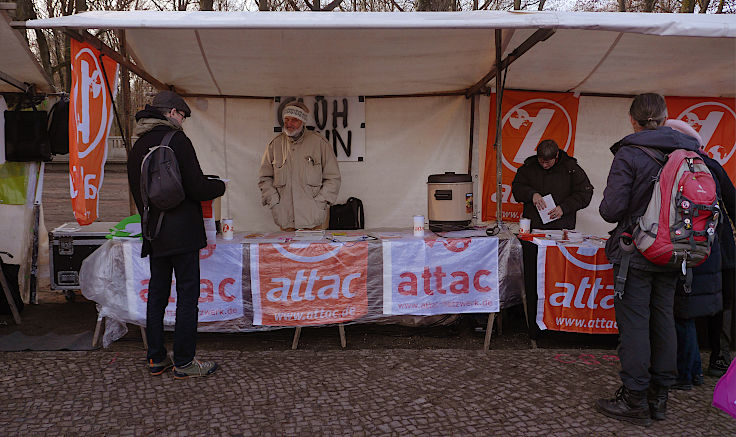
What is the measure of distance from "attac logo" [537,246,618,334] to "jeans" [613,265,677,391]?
0.93 metres

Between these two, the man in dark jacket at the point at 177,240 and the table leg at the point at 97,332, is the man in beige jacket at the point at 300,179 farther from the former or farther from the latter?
the table leg at the point at 97,332

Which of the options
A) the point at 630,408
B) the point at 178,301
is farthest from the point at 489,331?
the point at 178,301

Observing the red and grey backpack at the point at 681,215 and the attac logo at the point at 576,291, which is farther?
the attac logo at the point at 576,291

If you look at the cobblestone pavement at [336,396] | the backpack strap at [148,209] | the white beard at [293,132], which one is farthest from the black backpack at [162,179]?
the white beard at [293,132]

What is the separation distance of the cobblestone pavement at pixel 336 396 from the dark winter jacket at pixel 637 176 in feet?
3.13

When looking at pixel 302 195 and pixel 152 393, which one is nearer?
pixel 152 393

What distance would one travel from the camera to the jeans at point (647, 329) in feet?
9.26

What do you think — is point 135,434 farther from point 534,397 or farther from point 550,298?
point 550,298

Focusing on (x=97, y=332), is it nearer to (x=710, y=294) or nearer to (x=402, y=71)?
(x=402, y=71)

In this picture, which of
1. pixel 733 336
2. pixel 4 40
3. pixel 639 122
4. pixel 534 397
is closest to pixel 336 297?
pixel 534 397

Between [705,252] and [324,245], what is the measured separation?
237 centimetres

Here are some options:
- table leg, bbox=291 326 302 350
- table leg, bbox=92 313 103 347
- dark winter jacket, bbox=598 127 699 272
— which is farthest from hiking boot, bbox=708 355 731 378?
table leg, bbox=92 313 103 347

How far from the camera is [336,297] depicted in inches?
155

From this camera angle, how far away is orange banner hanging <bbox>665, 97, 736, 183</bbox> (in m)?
5.91
